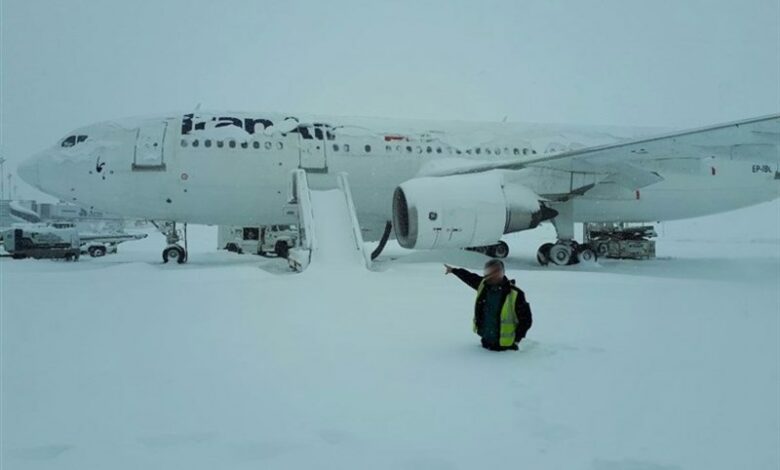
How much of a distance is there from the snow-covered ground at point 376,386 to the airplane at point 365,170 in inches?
160

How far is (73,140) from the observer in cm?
1112

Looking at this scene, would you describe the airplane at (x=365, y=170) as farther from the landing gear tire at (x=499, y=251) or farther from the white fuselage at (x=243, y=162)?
the landing gear tire at (x=499, y=251)

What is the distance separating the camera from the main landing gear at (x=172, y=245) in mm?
11523

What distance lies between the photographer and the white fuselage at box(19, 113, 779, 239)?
35.1ft

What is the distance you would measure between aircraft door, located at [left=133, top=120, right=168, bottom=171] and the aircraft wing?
569 cm

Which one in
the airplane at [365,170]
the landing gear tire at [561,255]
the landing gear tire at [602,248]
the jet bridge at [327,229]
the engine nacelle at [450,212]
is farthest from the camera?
the landing gear tire at [602,248]

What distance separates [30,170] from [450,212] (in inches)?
348

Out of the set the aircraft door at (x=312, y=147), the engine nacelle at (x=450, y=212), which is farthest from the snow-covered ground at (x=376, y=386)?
the aircraft door at (x=312, y=147)

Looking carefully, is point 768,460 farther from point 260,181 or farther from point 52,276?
point 260,181

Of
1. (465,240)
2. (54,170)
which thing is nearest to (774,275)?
(465,240)

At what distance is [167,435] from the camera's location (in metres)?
2.30

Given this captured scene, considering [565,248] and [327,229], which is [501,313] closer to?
[327,229]

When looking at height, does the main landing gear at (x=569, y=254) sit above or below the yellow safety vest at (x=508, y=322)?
above

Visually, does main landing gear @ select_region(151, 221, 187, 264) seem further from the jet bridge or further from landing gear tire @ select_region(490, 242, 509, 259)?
landing gear tire @ select_region(490, 242, 509, 259)
